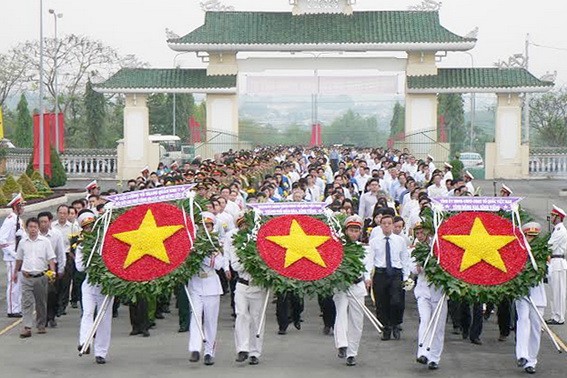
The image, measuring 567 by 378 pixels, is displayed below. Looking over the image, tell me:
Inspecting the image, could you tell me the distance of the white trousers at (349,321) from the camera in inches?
596

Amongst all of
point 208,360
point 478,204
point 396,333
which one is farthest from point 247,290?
point 478,204

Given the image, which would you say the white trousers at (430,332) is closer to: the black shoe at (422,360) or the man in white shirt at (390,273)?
the black shoe at (422,360)

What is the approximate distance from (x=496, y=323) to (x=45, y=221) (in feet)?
20.4

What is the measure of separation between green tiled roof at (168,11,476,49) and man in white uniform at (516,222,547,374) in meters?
35.0

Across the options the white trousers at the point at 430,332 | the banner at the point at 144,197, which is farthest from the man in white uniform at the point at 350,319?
the banner at the point at 144,197

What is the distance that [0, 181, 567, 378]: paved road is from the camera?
1451cm

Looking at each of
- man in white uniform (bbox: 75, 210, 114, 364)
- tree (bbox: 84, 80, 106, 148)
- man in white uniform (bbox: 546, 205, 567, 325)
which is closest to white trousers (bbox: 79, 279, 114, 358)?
man in white uniform (bbox: 75, 210, 114, 364)

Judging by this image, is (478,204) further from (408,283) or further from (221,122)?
(221,122)

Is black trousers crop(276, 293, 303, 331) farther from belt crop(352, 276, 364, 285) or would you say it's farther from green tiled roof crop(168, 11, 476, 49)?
green tiled roof crop(168, 11, 476, 49)

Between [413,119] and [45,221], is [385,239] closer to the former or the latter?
[45,221]

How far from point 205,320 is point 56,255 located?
3433 mm

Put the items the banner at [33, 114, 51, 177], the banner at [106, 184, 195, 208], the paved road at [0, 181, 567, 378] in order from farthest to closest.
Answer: the banner at [33, 114, 51, 177], the banner at [106, 184, 195, 208], the paved road at [0, 181, 567, 378]

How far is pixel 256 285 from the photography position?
1541 cm

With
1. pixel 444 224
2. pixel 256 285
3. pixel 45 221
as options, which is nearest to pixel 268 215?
pixel 256 285
